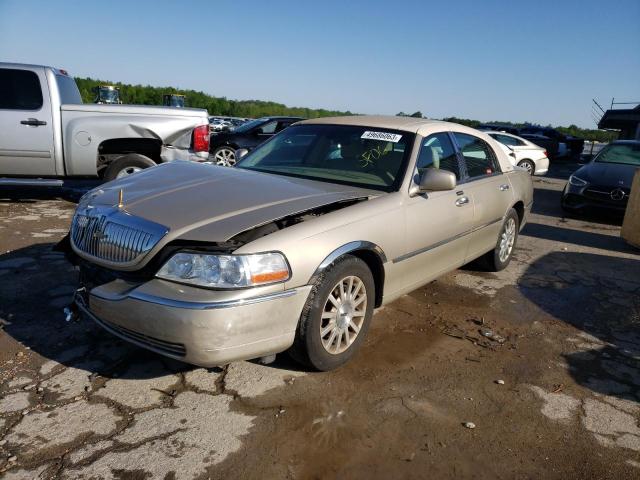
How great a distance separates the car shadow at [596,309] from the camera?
11.4 feet

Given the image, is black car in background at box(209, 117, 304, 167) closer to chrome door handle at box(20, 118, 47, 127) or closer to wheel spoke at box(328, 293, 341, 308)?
chrome door handle at box(20, 118, 47, 127)

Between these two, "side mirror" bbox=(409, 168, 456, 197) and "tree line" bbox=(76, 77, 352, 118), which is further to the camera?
"tree line" bbox=(76, 77, 352, 118)

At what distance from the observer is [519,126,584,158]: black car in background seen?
886 inches

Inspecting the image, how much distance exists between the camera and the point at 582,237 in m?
7.70

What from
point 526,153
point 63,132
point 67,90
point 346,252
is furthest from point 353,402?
point 526,153

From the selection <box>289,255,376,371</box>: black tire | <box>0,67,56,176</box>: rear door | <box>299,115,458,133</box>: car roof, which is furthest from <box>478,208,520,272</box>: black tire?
<box>0,67,56,176</box>: rear door

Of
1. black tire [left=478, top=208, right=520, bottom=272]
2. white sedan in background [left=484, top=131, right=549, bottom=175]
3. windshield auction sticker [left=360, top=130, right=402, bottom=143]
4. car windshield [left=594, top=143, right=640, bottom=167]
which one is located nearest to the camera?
windshield auction sticker [left=360, top=130, right=402, bottom=143]

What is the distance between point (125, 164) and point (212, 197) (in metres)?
4.56

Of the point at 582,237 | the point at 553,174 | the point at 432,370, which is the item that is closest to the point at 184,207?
the point at 432,370

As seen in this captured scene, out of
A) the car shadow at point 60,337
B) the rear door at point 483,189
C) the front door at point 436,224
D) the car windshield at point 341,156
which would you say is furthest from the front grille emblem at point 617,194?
the car shadow at point 60,337

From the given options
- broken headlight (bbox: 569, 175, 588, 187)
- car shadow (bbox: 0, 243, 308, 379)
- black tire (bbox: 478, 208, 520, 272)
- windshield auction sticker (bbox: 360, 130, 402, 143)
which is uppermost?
windshield auction sticker (bbox: 360, 130, 402, 143)

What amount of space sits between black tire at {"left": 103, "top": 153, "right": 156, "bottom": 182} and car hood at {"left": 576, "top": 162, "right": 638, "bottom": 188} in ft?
24.5

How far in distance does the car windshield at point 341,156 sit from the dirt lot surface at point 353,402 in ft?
3.96

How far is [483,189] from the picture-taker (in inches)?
185
